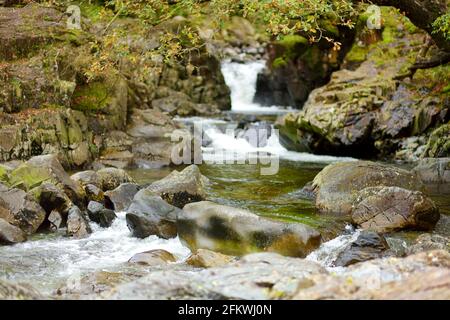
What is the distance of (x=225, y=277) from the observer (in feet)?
13.6

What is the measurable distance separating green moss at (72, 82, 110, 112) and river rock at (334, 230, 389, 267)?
472 inches

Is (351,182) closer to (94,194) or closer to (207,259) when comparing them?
(207,259)

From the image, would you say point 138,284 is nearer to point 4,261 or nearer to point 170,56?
point 4,261

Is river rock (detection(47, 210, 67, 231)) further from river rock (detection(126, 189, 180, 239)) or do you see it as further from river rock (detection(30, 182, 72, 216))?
river rock (detection(126, 189, 180, 239))

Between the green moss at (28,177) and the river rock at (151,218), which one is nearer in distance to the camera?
the river rock at (151,218)

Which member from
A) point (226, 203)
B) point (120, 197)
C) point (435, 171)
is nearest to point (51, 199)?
point (120, 197)

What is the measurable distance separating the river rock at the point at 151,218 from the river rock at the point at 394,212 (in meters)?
3.59

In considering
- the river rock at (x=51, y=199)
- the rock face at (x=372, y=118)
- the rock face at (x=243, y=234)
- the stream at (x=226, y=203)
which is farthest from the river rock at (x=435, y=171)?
the river rock at (x=51, y=199)

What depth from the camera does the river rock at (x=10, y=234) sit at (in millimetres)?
9625

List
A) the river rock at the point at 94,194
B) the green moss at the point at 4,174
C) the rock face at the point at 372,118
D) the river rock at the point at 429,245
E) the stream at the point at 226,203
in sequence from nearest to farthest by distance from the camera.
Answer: the river rock at the point at 429,245
the stream at the point at 226,203
the green moss at the point at 4,174
the river rock at the point at 94,194
the rock face at the point at 372,118

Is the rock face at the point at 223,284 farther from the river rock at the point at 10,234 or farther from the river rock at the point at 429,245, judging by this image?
the river rock at the point at 10,234

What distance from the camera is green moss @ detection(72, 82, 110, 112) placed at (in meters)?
18.3

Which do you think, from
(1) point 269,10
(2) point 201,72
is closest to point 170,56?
(1) point 269,10

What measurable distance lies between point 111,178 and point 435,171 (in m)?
8.64
